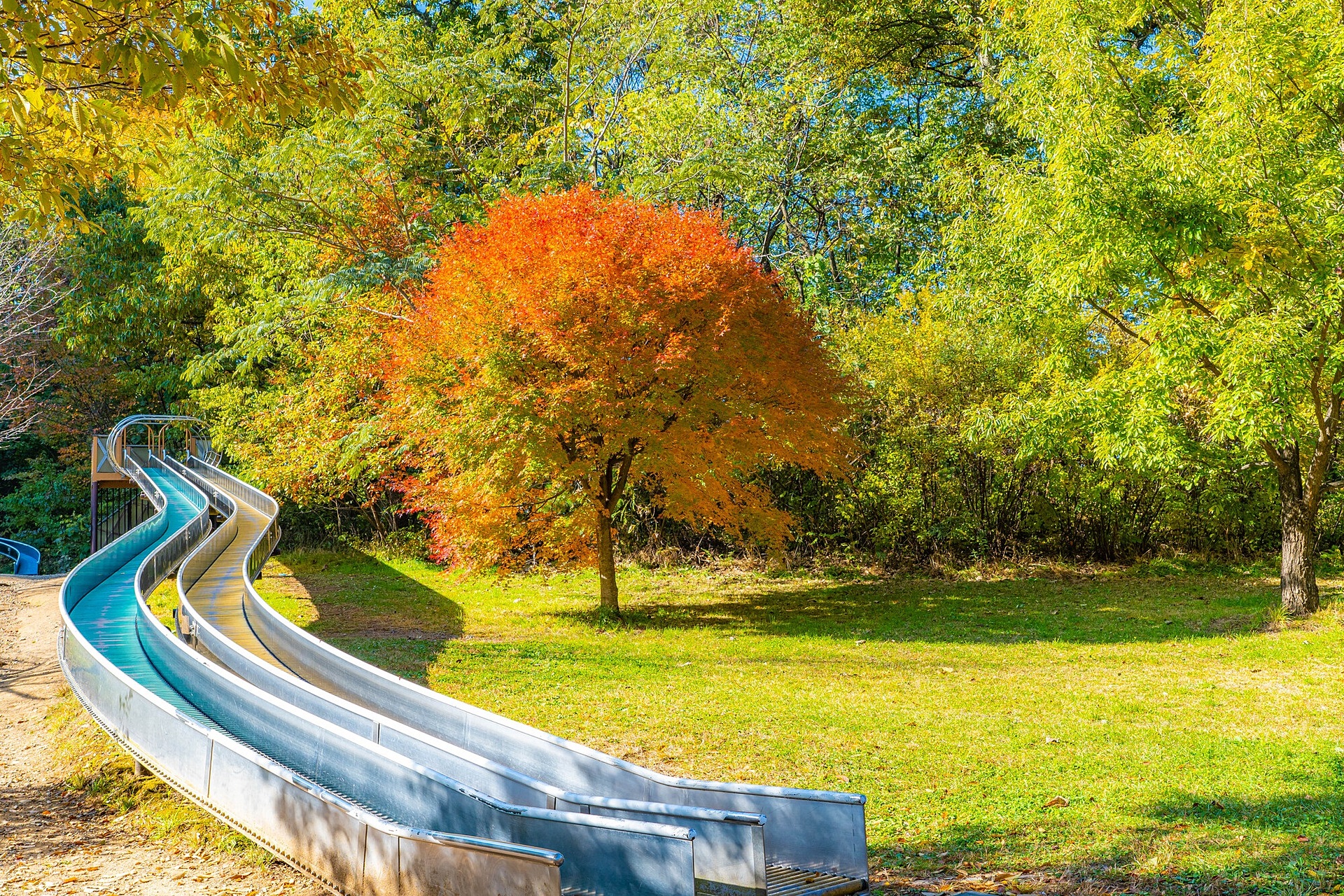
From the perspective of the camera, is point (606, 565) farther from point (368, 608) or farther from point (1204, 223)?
point (1204, 223)

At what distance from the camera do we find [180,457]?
103 feet

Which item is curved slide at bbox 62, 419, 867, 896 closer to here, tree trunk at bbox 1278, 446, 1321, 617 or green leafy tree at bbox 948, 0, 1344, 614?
green leafy tree at bbox 948, 0, 1344, 614

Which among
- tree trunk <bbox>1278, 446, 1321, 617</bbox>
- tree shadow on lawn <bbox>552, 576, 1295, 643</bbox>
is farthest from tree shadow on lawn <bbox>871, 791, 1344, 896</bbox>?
tree trunk <bbox>1278, 446, 1321, 617</bbox>

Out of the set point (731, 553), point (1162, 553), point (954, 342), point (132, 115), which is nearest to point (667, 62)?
point (954, 342)

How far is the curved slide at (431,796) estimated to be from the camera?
4.78 m

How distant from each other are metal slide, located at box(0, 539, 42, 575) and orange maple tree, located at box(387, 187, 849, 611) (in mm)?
16126

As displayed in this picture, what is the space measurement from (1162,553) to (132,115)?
67.6 feet

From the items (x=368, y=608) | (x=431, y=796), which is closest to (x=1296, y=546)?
(x=431, y=796)

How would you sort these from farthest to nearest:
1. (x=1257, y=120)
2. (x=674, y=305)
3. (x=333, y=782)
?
(x=674, y=305)
(x=1257, y=120)
(x=333, y=782)

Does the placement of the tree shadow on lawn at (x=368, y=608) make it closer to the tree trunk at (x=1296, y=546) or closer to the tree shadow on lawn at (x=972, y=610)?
the tree shadow on lawn at (x=972, y=610)

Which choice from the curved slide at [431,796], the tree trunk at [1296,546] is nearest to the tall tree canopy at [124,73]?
the curved slide at [431,796]

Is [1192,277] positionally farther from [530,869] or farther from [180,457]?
[180,457]

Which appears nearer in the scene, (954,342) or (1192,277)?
(1192,277)

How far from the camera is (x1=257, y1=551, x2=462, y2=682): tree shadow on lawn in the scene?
43.4 ft
